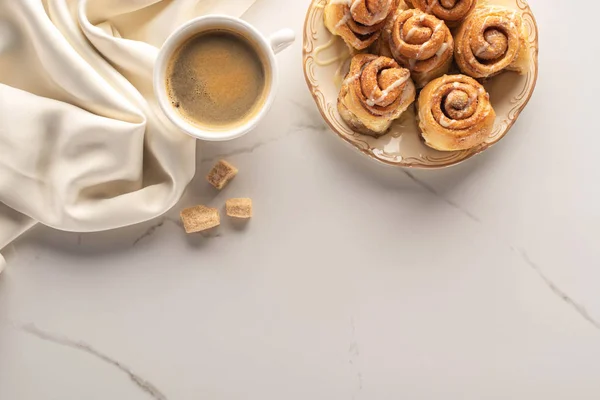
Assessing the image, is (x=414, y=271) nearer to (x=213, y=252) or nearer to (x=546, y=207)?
(x=546, y=207)

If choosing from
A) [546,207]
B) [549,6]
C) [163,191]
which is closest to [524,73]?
[549,6]

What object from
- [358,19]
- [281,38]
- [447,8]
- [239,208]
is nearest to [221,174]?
[239,208]

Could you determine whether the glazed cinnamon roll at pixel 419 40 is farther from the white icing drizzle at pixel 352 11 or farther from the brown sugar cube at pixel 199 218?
the brown sugar cube at pixel 199 218

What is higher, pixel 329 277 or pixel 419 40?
pixel 419 40

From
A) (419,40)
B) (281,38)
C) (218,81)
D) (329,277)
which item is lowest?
(329,277)

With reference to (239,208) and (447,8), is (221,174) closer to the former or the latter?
(239,208)

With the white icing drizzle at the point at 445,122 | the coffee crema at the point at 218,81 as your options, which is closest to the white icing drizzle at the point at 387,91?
the white icing drizzle at the point at 445,122

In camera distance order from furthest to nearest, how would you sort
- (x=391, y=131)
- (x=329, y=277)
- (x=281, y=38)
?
(x=329, y=277), (x=391, y=131), (x=281, y=38)
